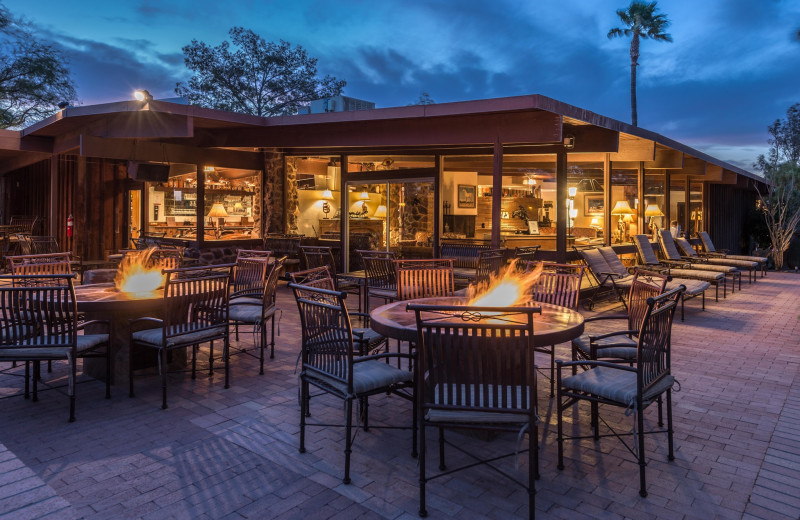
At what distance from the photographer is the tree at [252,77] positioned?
25.5m

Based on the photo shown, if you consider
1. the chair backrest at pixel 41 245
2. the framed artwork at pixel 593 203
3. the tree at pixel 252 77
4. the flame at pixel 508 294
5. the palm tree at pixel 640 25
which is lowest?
the flame at pixel 508 294

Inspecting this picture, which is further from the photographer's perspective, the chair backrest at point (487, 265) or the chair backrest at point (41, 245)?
the chair backrest at point (41, 245)

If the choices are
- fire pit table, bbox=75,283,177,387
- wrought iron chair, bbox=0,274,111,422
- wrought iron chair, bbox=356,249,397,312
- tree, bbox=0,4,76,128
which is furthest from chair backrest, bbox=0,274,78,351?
tree, bbox=0,4,76,128

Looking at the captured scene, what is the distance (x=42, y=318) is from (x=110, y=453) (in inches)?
52.9

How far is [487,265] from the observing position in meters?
7.27

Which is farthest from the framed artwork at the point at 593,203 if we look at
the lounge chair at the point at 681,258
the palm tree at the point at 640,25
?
the palm tree at the point at 640,25

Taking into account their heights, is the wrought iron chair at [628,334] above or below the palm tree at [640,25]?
below

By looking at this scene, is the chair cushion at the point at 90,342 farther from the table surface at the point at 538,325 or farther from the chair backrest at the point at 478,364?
the chair backrest at the point at 478,364

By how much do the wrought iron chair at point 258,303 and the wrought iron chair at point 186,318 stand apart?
476 mm

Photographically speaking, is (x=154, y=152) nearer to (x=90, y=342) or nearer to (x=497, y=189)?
(x=497, y=189)

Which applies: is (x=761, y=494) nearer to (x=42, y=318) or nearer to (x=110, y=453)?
(x=110, y=453)

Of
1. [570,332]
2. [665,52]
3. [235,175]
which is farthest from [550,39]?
[570,332]

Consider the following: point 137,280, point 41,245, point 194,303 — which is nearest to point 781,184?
point 194,303

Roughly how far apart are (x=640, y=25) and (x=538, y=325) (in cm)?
2542
